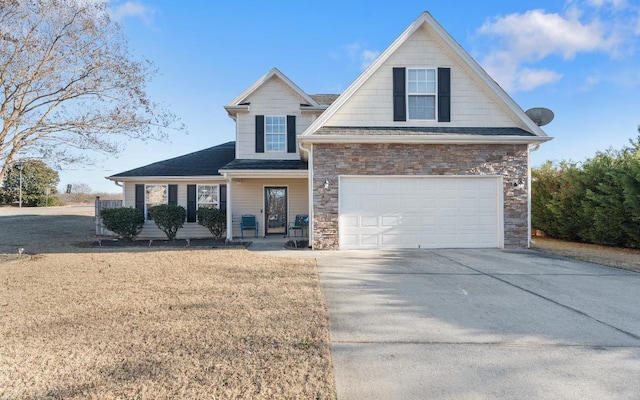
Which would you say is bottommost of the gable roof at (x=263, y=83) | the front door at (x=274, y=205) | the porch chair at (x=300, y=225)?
the porch chair at (x=300, y=225)

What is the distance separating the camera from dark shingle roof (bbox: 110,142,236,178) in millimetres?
14578

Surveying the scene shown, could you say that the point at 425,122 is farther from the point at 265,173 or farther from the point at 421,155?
the point at 265,173

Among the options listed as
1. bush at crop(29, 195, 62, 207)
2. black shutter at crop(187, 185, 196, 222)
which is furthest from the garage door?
bush at crop(29, 195, 62, 207)

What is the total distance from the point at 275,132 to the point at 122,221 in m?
6.80

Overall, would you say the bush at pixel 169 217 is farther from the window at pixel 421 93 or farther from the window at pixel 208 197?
the window at pixel 421 93

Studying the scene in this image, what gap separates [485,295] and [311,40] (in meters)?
12.2

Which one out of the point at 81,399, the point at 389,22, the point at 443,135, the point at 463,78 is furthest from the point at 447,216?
the point at 81,399

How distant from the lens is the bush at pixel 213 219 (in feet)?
45.2

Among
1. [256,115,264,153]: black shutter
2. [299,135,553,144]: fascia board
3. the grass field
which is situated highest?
[256,115,264,153]: black shutter

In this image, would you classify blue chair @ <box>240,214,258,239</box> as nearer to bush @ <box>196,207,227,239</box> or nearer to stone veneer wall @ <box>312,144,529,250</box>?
bush @ <box>196,207,227,239</box>

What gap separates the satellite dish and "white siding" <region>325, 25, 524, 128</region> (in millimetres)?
1245

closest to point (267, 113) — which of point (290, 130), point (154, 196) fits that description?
point (290, 130)

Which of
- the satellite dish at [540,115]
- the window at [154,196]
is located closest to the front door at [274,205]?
the window at [154,196]

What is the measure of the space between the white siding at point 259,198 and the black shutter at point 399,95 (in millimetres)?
5166
